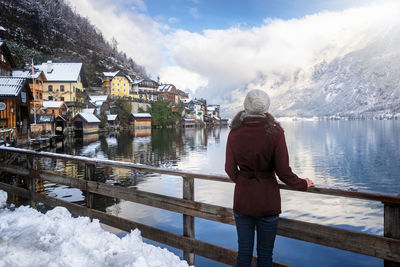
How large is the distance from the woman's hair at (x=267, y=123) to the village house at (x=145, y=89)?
118 meters

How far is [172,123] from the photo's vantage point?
12450 cm

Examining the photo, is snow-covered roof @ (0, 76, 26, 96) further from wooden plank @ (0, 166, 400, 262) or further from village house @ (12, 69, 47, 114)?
wooden plank @ (0, 166, 400, 262)

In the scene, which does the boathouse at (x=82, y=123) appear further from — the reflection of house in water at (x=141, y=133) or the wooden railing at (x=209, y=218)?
the wooden railing at (x=209, y=218)

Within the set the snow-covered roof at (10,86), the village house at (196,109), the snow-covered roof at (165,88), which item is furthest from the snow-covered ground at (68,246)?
the village house at (196,109)

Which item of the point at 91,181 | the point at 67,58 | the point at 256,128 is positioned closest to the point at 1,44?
the point at 91,181

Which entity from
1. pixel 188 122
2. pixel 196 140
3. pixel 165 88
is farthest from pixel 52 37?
pixel 196 140

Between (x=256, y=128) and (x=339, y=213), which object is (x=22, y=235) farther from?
(x=339, y=213)

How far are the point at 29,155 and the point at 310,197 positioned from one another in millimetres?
14998

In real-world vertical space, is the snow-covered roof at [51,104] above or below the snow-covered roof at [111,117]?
above

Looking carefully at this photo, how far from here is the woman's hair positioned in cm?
294

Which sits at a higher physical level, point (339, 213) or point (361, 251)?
point (361, 251)

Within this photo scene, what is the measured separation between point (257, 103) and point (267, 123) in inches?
9.1

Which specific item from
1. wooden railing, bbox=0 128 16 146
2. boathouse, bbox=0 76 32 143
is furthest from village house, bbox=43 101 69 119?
wooden railing, bbox=0 128 16 146

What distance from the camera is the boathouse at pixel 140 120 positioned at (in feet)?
344
